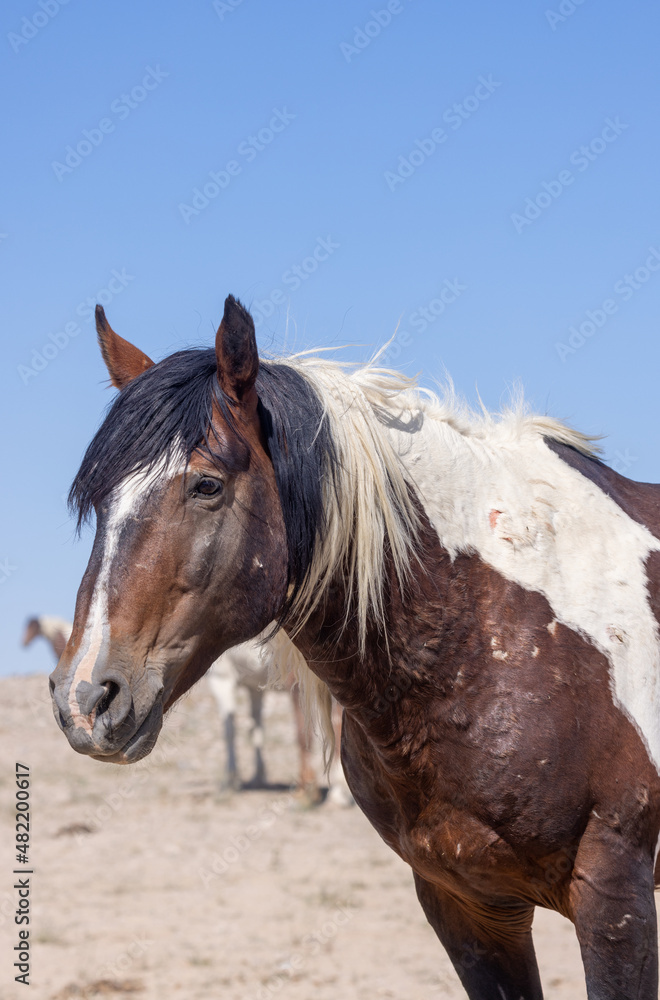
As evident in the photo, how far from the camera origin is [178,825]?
10.5 meters

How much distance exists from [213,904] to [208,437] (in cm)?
607

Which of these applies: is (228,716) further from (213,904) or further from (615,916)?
(615,916)

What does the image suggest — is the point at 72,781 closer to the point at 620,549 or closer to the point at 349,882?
the point at 349,882

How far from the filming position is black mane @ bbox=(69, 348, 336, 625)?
2.40 m

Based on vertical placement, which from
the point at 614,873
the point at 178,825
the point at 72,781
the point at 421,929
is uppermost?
the point at 614,873

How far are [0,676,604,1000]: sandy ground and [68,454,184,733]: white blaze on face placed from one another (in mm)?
917

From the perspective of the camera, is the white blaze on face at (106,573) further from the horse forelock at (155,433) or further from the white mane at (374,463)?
the white mane at (374,463)

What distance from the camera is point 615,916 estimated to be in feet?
8.04

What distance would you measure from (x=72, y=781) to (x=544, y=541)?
1163 centimetres

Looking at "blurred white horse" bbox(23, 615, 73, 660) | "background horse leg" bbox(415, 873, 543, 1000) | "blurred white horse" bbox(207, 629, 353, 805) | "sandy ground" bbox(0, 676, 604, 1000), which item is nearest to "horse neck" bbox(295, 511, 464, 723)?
"sandy ground" bbox(0, 676, 604, 1000)

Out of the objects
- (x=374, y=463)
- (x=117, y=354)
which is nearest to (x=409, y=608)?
(x=374, y=463)

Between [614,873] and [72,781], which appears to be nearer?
[614,873]

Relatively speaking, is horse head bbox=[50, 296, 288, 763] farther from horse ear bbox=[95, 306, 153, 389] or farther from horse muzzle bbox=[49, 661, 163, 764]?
horse ear bbox=[95, 306, 153, 389]

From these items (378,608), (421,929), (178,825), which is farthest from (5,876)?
(378,608)
